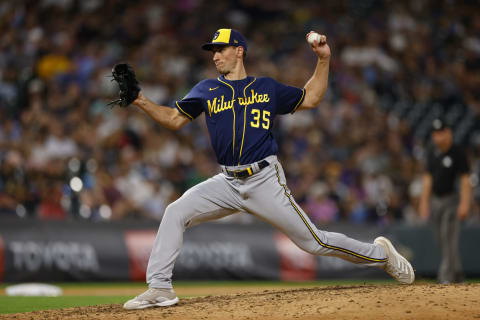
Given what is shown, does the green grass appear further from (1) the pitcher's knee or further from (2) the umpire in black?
(2) the umpire in black

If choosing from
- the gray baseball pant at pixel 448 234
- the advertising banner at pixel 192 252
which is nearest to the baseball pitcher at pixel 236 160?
the gray baseball pant at pixel 448 234

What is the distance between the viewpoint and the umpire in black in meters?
8.91

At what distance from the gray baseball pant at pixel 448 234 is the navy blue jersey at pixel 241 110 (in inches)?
158

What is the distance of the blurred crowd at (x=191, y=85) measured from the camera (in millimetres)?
11609

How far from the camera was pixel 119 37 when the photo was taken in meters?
14.9

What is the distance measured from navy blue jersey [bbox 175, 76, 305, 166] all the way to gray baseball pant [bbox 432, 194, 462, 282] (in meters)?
4.02

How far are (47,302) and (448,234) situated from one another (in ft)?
16.2

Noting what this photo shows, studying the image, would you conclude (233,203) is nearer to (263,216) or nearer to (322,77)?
(263,216)

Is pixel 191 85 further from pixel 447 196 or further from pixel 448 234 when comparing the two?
pixel 448 234

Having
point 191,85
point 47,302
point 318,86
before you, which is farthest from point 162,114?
point 191,85

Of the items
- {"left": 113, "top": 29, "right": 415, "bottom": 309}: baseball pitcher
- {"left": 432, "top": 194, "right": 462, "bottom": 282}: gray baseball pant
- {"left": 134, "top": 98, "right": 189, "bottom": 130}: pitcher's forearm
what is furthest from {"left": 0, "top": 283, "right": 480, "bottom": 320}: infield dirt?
{"left": 432, "top": 194, "right": 462, "bottom": 282}: gray baseball pant

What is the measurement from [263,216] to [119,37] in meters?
10.3

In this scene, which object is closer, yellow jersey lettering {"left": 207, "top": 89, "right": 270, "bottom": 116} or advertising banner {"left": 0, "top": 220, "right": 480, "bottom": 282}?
yellow jersey lettering {"left": 207, "top": 89, "right": 270, "bottom": 116}

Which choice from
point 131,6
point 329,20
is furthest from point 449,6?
point 131,6
